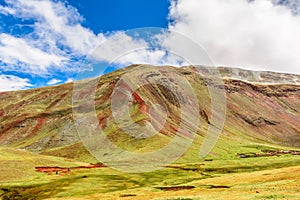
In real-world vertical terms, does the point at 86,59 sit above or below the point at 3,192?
above

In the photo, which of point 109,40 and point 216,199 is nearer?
point 216,199

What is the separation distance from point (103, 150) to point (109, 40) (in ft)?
468

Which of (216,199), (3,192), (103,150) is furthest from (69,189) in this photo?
(103,150)

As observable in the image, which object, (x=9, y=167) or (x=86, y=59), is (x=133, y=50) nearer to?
(x=86, y=59)

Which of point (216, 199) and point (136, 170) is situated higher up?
point (136, 170)

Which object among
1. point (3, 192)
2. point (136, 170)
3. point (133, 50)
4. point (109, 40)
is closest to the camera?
point (109, 40)

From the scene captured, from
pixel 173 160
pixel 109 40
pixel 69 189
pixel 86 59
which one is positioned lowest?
pixel 69 189

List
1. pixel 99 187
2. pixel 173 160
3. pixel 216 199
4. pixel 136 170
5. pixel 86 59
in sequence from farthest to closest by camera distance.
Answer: pixel 173 160 → pixel 136 170 → pixel 99 187 → pixel 86 59 → pixel 216 199

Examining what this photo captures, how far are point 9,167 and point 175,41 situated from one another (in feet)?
276

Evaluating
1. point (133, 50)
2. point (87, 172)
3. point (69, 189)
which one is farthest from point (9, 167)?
point (133, 50)

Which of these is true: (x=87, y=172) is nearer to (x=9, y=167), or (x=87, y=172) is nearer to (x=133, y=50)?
(x=9, y=167)

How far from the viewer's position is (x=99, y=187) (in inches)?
3861

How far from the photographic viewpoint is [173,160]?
177m

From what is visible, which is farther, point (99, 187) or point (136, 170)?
point (136, 170)
